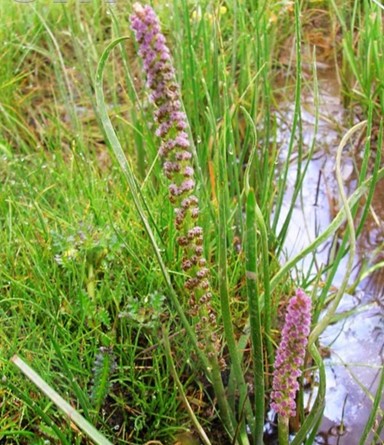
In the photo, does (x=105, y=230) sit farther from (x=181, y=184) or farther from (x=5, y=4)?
(x=5, y=4)

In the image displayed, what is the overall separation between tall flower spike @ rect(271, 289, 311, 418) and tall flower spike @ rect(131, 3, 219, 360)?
161 millimetres

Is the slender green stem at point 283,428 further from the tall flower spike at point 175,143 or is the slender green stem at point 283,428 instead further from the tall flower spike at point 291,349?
the tall flower spike at point 175,143

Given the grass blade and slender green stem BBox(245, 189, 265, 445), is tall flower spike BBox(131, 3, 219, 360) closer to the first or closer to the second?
slender green stem BBox(245, 189, 265, 445)

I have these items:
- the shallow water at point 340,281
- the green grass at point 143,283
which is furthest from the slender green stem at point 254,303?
the shallow water at point 340,281

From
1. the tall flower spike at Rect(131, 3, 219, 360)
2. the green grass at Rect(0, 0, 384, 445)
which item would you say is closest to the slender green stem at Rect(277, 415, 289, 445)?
the green grass at Rect(0, 0, 384, 445)

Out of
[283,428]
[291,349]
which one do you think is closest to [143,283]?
[283,428]

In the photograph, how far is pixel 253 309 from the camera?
878 mm

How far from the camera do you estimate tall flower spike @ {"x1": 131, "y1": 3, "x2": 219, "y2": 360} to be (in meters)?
0.68

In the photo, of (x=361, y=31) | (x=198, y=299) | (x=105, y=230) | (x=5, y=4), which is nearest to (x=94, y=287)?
(x=105, y=230)

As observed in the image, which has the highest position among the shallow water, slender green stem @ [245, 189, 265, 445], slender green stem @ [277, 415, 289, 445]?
slender green stem @ [245, 189, 265, 445]

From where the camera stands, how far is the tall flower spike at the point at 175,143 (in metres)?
0.68

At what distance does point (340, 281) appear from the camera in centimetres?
162

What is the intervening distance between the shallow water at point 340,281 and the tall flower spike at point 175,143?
16.1 inches

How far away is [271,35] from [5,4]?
1055 mm
